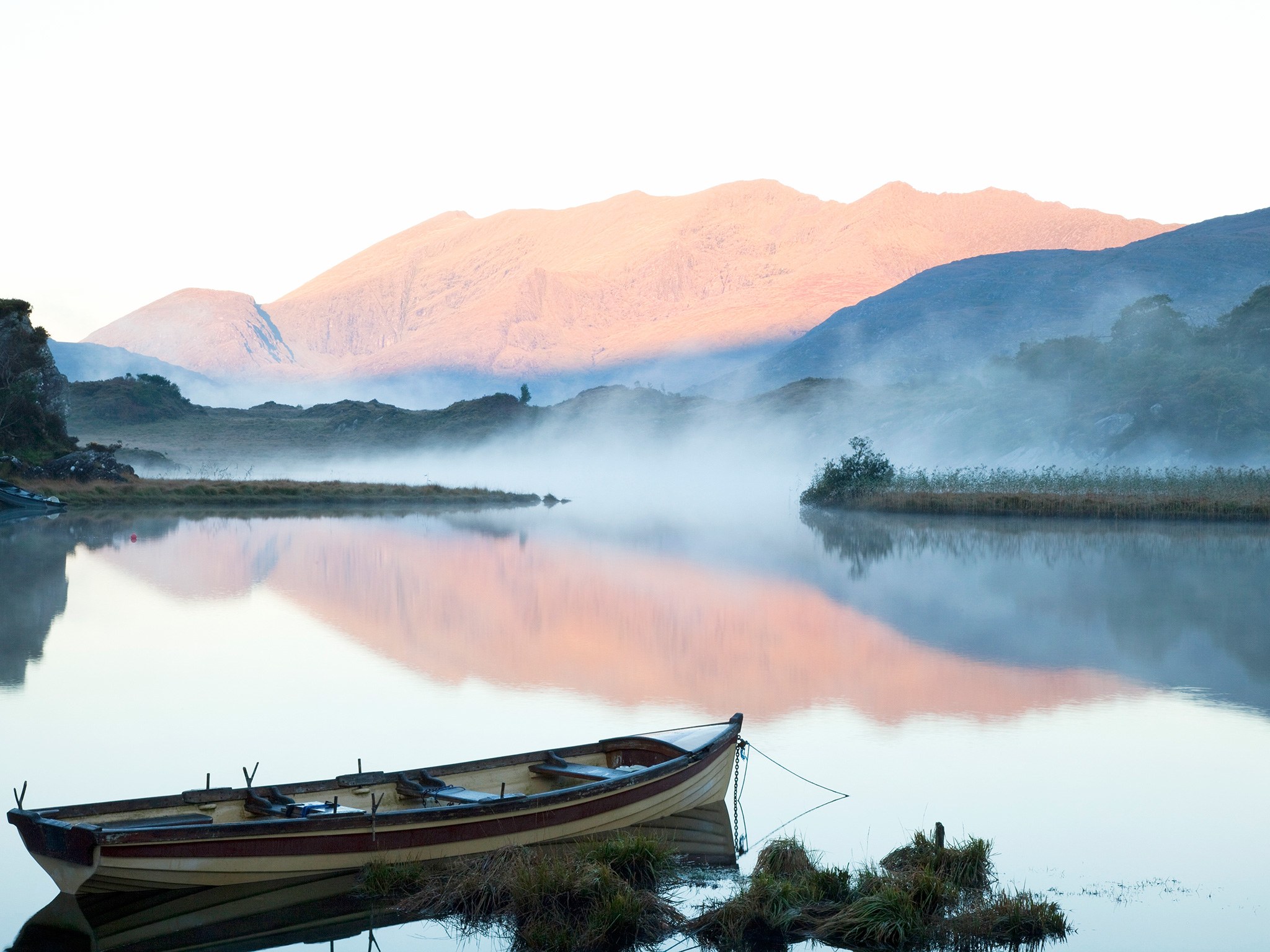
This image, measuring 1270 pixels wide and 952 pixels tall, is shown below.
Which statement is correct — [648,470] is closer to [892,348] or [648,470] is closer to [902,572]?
[892,348]

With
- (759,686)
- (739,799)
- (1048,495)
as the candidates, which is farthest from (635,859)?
(1048,495)

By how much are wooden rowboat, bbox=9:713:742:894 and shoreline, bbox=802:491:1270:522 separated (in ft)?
127

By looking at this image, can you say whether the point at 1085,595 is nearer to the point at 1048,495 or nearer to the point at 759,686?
the point at 759,686

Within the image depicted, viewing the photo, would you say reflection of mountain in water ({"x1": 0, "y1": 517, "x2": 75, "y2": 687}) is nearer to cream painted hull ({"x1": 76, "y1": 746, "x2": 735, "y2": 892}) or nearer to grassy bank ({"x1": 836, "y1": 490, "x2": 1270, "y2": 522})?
cream painted hull ({"x1": 76, "y1": 746, "x2": 735, "y2": 892})

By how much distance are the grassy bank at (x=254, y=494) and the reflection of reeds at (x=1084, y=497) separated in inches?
716

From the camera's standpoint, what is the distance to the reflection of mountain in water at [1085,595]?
1703cm

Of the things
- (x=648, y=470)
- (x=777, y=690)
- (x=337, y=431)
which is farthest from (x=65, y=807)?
(x=648, y=470)

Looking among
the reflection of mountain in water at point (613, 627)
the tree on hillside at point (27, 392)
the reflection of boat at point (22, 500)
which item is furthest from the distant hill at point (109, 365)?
the reflection of mountain in water at point (613, 627)

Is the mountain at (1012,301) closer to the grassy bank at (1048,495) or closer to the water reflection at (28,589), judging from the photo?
the grassy bank at (1048,495)

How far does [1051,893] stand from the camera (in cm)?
785

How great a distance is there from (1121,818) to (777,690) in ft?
17.0

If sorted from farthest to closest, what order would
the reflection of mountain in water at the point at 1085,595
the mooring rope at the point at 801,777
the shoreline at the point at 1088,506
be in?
the shoreline at the point at 1088,506 → the reflection of mountain in water at the point at 1085,595 → the mooring rope at the point at 801,777

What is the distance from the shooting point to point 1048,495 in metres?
46.2

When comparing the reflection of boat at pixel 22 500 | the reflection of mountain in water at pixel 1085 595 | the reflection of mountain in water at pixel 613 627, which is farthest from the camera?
the reflection of boat at pixel 22 500
